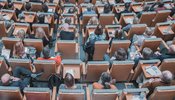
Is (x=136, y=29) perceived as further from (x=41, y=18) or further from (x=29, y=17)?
(x=29, y=17)

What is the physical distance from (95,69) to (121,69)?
23.0 inches

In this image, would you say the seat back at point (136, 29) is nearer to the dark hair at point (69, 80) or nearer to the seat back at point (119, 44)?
the seat back at point (119, 44)

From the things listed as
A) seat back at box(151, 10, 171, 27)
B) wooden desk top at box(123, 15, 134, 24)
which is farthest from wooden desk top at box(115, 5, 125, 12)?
seat back at box(151, 10, 171, 27)

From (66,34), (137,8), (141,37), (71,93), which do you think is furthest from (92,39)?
(137,8)

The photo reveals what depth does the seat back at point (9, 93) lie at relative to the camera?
5449mm

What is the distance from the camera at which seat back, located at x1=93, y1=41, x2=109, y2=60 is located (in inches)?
282

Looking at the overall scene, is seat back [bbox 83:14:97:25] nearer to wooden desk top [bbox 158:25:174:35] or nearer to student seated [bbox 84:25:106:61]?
student seated [bbox 84:25:106:61]

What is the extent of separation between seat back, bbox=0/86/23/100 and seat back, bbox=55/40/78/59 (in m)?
1.86

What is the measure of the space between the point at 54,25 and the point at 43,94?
12.9 ft

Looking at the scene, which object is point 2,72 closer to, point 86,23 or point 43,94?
point 43,94

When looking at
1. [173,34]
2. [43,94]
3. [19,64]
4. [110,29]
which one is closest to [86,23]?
[110,29]

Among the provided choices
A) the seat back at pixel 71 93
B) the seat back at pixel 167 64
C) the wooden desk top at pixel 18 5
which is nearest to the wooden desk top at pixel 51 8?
the wooden desk top at pixel 18 5

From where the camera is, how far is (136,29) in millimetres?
8031

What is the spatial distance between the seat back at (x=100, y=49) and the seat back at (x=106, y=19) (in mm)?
1605
